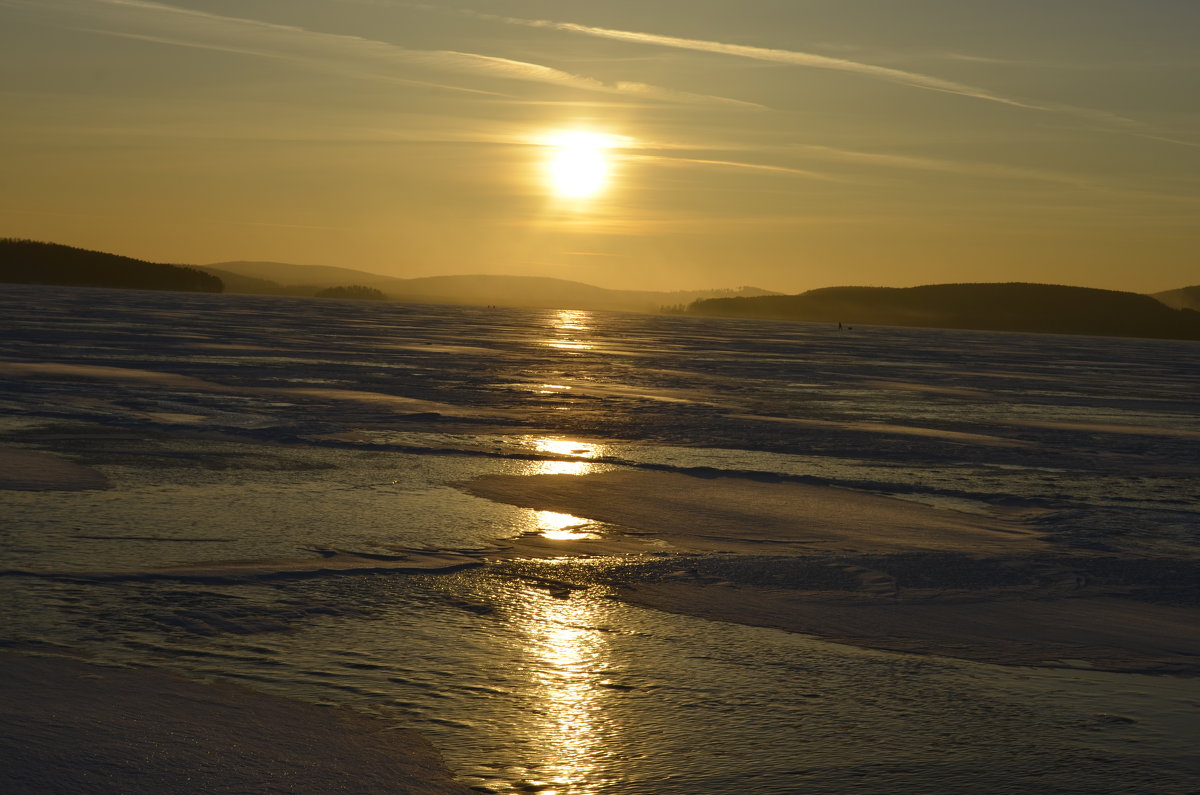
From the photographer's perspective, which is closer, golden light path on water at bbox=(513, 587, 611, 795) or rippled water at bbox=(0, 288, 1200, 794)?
golden light path on water at bbox=(513, 587, 611, 795)

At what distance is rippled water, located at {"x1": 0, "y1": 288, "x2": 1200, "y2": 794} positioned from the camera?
5.10 metres

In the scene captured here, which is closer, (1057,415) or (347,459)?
(347,459)

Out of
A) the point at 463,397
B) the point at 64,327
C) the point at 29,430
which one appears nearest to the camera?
the point at 29,430

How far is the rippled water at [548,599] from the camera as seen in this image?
5102 millimetres

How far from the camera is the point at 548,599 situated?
7598 mm

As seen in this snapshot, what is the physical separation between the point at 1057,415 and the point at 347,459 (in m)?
17.6

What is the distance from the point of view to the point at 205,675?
5746 millimetres

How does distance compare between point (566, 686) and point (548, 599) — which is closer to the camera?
point (566, 686)

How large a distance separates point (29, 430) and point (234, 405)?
518cm

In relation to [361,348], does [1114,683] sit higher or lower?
lower

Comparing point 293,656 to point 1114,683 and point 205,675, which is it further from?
point 1114,683

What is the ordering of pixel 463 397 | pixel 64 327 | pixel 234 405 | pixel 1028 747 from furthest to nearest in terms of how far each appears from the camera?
pixel 64 327 → pixel 463 397 → pixel 234 405 → pixel 1028 747

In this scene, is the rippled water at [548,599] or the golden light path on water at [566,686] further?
the rippled water at [548,599]

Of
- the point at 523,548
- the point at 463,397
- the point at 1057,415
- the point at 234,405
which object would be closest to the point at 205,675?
the point at 523,548
